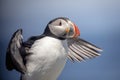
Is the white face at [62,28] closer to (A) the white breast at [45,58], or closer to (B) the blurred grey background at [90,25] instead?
(A) the white breast at [45,58]

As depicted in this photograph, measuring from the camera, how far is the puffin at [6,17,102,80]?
0.87 meters

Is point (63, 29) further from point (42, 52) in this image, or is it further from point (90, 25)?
point (90, 25)

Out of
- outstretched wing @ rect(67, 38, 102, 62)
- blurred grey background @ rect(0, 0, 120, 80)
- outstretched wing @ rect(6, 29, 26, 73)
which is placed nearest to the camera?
outstretched wing @ rect(6, 29, 26, 73)

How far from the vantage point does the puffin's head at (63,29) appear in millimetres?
881

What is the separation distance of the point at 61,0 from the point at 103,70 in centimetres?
31

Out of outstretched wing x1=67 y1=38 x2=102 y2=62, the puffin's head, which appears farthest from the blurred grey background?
the puffin's head

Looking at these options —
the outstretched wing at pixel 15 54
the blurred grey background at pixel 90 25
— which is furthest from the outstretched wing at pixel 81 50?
the outstretched wing at pixel 15 54

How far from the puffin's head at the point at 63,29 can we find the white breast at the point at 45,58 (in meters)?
0.02

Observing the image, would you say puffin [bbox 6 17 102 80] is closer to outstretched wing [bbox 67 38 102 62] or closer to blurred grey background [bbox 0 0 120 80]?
outstretched wing [bbox 67 38 102 62]

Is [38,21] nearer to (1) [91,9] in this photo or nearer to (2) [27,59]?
(1) [91,9]

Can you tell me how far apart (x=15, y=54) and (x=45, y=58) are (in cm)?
8

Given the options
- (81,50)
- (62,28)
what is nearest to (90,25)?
(81,50)

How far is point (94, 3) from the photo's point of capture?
47.6 inches

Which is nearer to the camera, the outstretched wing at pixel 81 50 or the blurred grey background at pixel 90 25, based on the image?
the outstretched wing at pixel 81 50
